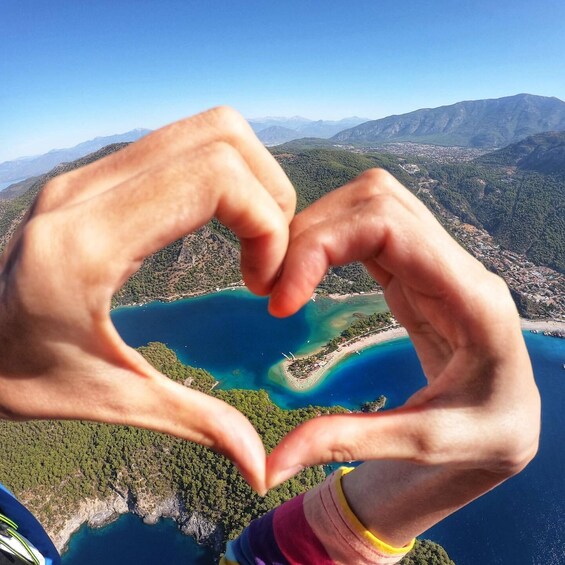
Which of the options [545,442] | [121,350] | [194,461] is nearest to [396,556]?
[121,350]

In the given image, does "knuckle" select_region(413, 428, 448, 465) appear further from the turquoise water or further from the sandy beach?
the sandy beach

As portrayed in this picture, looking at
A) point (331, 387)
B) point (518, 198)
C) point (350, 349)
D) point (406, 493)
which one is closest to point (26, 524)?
point (406, 493)

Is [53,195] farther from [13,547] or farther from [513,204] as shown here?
[513,204]

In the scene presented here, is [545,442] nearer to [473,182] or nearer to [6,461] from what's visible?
[6,461]

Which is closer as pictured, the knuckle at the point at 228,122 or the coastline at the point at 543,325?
the knuckle at the point at 228,122

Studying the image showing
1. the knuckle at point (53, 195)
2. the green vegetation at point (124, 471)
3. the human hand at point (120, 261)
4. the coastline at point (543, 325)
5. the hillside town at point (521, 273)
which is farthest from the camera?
the hillside town at point (521, 273)

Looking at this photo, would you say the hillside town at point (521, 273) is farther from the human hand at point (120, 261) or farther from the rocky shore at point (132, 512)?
the human hand at point (120, 261)

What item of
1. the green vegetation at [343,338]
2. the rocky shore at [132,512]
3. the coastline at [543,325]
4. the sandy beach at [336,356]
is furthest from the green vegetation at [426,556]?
the coastline at [543,325]
